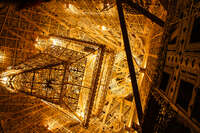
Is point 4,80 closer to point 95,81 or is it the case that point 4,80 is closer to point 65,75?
→ point 65,75

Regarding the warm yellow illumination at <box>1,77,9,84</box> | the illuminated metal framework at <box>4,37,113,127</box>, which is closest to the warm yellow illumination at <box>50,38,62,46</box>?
the illuminated metal framework at <box>4,37,113,127</box>

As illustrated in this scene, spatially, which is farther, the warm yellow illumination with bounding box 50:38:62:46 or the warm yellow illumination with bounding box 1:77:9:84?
the warm yellow illumination with bounding box 50:38:62:46

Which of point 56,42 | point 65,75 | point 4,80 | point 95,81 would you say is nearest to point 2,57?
point 4,80

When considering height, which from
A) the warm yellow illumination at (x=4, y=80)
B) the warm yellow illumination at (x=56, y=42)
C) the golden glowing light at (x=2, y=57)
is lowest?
the warm yellow illumination at (x=4, y=80)

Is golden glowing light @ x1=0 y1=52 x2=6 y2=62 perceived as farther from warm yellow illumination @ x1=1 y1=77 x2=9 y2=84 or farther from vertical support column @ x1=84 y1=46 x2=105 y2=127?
vertical support column @ x1=84 y1=46 x2=105 y2=127

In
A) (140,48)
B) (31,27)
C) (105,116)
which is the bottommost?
(105,116)

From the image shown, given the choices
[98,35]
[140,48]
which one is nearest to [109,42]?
[98,35]

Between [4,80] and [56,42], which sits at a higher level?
[56,42]

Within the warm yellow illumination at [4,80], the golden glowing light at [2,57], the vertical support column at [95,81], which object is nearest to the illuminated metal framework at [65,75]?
the vertical support column at [95,81]

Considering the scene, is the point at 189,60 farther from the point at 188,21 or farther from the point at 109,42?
the point at 109,42

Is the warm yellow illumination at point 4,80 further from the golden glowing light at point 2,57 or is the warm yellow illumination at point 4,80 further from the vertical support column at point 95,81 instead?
the vertical support column at point 95,81

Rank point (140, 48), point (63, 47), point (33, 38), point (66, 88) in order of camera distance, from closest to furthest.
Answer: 1. point (140, 48)
2. point (66, 88)
3. point (63, 47)
4. point (33, 38)
